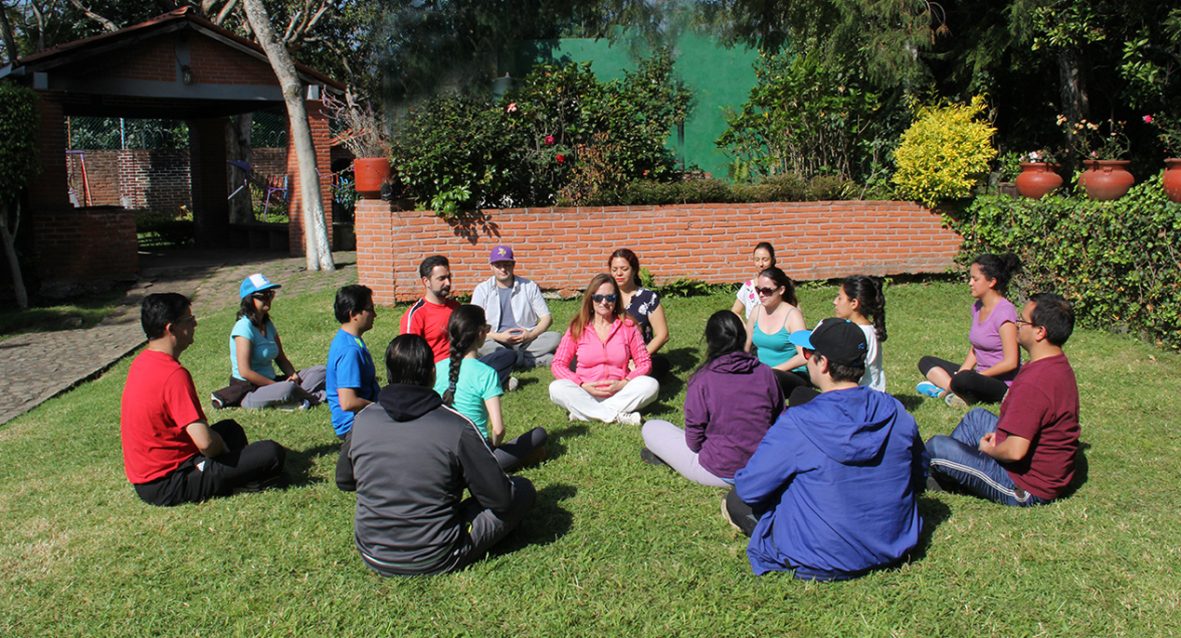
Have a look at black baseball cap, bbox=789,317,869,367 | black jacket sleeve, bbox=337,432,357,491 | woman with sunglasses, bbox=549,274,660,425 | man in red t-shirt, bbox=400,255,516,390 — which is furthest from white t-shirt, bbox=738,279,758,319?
black jacket sleeve, bbox=337,432,357,491

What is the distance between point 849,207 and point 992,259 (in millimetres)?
5370

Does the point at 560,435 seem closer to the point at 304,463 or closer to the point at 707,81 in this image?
the point at 304,463

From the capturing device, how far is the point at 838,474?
4078mm

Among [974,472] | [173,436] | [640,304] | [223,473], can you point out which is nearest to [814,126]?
[640,304]

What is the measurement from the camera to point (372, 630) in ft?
13.1

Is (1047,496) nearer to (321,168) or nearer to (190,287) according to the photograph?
(190,287)

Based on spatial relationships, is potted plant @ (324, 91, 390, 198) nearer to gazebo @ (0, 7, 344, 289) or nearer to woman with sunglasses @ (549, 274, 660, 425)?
gazebo @ (0, 7, 344, 289)

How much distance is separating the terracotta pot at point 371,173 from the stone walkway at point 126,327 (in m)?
2.16

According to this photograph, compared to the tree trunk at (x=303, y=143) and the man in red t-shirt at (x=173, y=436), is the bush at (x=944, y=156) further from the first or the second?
the man in red t-shirt at (x=173, y=436)

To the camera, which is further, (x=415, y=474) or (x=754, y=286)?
(x=754, y=286)

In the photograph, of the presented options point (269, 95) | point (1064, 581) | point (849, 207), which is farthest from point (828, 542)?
point (269, 95)

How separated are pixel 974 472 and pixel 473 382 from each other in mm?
2873

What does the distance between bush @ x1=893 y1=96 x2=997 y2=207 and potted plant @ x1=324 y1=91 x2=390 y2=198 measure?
678cm

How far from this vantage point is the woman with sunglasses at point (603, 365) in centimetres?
697
